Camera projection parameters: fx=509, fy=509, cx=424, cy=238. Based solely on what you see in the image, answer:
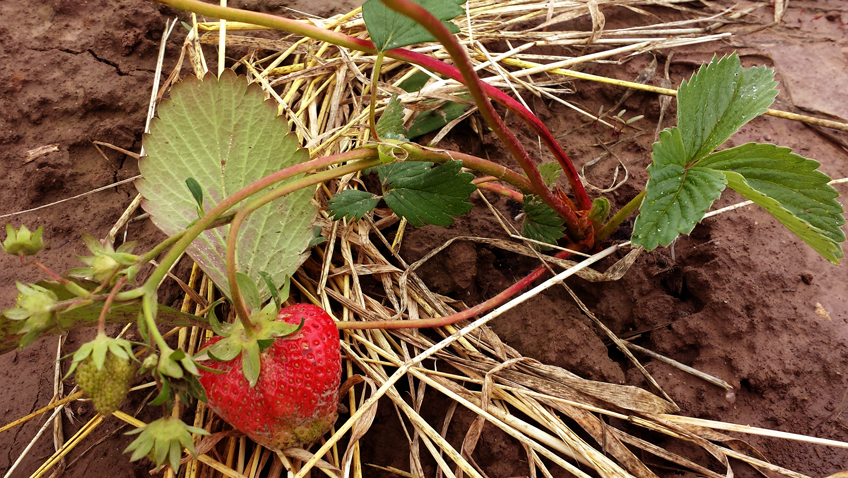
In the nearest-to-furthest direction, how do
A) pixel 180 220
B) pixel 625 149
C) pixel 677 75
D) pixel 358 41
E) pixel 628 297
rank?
pixel 358 41, pixel 180 220, pixel 628 297, pixel 625 149, pixel 677 75

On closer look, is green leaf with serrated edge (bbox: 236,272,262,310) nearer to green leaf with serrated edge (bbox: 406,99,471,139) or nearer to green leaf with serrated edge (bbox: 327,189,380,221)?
green leaf with serrated edge (bbox: 327,189,380,221)

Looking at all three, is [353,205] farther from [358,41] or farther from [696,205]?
[696,205]

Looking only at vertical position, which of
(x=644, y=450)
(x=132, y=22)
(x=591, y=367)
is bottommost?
(x=644, y=450)

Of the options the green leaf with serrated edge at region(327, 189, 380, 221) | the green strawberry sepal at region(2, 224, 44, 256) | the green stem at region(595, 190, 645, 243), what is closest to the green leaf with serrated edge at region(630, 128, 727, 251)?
the green stem at region(595, 190, 645, 243)

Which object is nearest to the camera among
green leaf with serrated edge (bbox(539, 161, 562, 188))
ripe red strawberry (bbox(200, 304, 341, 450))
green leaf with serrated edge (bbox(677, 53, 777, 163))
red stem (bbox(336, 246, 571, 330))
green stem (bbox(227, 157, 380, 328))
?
green stem (bbox(227, 157, 380, 328))

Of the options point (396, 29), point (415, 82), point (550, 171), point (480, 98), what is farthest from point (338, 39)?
point (415, 82)

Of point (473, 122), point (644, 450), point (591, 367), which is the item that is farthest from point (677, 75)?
point (644, 450)

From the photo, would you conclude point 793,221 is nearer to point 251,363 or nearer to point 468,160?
point 468,160

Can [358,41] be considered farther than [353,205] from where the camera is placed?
No
